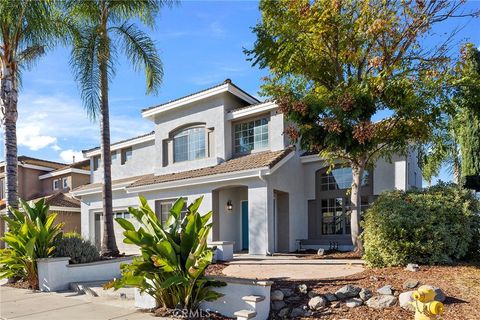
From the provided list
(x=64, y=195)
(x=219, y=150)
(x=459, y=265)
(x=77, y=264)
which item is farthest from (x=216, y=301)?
(x=64, y=195)

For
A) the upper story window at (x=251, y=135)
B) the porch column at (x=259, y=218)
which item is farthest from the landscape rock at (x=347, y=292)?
the upper story window at (x=251, y=135)

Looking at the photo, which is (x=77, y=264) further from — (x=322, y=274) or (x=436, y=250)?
(x=436, y=250)

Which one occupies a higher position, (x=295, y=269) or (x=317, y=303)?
(x=317, y=303)

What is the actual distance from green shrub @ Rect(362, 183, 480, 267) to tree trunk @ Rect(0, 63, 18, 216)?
34.5ft

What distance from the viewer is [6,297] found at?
9.51 metres

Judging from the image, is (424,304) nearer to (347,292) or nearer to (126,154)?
(347,292)

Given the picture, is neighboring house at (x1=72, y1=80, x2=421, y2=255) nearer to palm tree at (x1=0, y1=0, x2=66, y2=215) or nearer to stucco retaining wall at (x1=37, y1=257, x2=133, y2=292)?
stucco retaining wall at (x1=37, y1=257, x2=133, y2=292)

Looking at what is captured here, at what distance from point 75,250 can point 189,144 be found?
30.0ft

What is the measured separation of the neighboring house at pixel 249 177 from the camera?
15562mm

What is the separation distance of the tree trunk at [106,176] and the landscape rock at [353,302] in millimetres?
9002

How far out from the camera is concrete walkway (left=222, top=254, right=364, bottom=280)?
9.45 meters

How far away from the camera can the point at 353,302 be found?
23.4ft

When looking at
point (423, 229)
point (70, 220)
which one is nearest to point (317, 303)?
point (423, 229)

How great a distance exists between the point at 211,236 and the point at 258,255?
2706 millimetres
